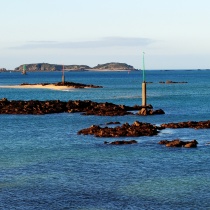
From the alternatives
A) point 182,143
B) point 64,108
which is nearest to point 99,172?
point 182,143

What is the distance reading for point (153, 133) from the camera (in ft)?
207

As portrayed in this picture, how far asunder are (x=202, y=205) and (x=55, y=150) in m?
23.1

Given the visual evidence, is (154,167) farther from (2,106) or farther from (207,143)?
(2,106)

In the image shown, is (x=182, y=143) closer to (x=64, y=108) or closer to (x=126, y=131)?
(x=126, y=131)

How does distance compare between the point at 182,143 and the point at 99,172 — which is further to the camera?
Result: the point at 182,143

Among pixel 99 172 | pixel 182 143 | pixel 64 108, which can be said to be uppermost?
pixel 64 108

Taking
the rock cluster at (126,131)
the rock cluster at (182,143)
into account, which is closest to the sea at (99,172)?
the rock cluster at (182,143)

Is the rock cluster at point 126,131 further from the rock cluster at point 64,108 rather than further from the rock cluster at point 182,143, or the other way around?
the rock cluster at point 64,108

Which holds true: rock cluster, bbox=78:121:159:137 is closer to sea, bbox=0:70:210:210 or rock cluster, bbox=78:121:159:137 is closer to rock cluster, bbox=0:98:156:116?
sea, bbox=0:70:210:210

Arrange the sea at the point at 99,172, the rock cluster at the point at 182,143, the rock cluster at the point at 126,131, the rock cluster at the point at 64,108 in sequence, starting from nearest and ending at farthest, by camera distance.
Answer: the sea at the point at 99,172 < the rock cluster at the point at 182,143 < the rock cluster at the point at 126,131 < the rock cluster at the point at 64,108

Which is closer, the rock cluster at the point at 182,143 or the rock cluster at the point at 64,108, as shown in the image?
the rock cluster at the point at 182,143

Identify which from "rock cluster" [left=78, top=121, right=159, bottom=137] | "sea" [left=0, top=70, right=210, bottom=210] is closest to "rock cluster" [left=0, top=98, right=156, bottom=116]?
"sea" [left=0, top=70, right=210, bottom=210]

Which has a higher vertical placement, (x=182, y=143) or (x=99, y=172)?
(x=182, y=143)

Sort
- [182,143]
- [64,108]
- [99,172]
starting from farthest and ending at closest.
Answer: [64,108] → [182,143] → [99,172]
